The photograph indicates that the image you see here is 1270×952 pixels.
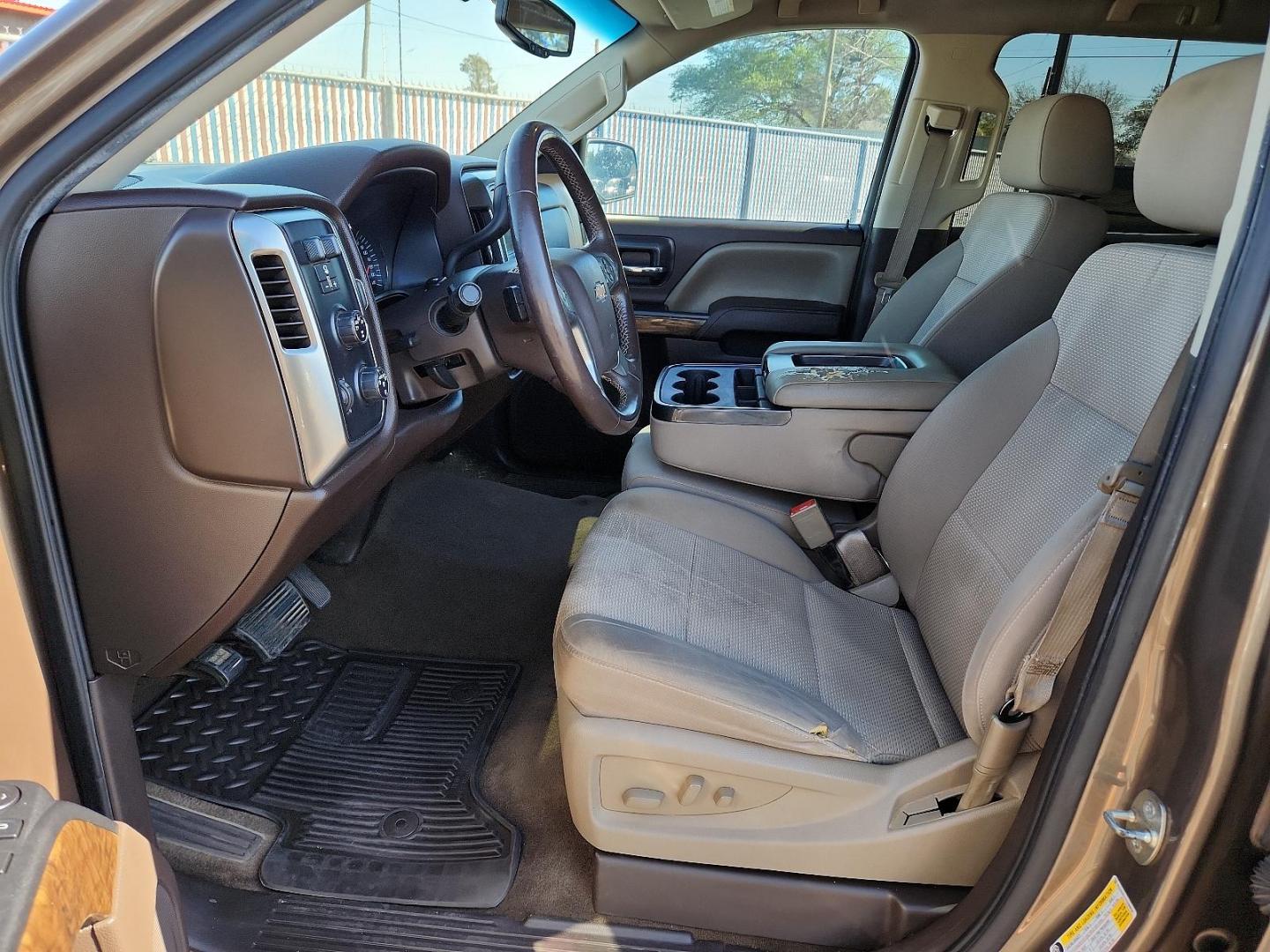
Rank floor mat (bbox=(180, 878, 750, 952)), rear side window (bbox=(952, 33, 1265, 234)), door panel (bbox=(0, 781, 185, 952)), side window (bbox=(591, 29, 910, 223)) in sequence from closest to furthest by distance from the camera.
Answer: door panel (bbox=(0, 781, 185, 952))
floor mat (bbox=(180, 878, 750, 952))
rear side window (bbox=(952, 33, 1265, 234))
side window (bbox=(591, 29, 910, 223))

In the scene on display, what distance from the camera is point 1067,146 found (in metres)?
2.05

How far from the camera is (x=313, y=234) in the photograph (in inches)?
44.5

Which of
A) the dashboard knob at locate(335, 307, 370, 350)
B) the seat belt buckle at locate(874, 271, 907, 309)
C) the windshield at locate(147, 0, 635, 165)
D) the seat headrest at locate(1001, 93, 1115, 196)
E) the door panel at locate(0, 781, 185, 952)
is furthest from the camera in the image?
the seat belt buckle at locate(874, 271, 907, 309)

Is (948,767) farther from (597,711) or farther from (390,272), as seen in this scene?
(390,272)

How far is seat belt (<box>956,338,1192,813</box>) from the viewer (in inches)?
35.0

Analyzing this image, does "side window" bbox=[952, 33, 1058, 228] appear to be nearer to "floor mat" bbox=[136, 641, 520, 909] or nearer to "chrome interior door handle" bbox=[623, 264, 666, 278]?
"chrome interior door handle" bbox=[623, 264, 666, 278]

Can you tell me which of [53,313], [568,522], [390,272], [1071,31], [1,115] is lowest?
[568,522]

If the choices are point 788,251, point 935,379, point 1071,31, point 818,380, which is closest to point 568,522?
point 818,380

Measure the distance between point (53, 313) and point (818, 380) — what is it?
4.52 feet

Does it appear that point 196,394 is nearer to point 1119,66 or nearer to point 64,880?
point 64,880

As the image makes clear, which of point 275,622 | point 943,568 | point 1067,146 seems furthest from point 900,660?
point 1067,146

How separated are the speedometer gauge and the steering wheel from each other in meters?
0.30

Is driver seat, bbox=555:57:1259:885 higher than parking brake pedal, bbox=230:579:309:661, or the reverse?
driver seat, bbox=555:57:1259:885

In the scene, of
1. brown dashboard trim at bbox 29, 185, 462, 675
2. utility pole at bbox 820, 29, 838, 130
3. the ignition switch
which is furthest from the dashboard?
utility pole at bbox 820, 29, 838, 130
